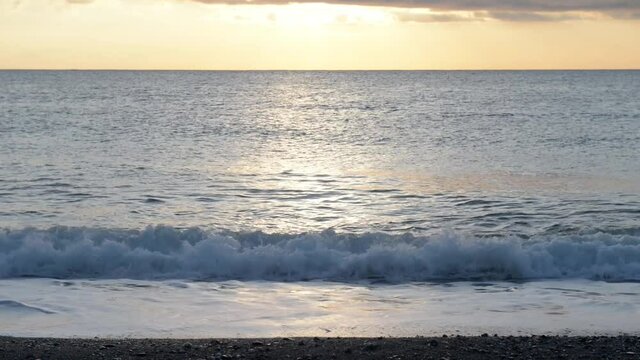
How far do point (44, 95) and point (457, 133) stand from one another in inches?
1634

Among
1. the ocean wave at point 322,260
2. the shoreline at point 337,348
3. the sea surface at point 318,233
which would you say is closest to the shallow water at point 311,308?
the sea surface at point 318,233

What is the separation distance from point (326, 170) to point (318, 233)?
10436 millimetres

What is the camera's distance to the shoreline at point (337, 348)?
29.4 feet

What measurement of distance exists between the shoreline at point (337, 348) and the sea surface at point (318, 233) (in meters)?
0.51

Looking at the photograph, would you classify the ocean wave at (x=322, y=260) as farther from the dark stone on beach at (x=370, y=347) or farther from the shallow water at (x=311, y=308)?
the dark stone on beach at (x=370, y=347)

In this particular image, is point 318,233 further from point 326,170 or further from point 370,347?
point 326,170

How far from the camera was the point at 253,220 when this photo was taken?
18.5 m

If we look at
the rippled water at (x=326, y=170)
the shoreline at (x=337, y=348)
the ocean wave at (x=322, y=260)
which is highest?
the rippled water at (x=326, y=170)

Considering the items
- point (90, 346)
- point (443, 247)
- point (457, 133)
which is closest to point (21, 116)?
point (457, 133)

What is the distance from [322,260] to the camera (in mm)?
14430

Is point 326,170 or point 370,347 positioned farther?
point 326,170

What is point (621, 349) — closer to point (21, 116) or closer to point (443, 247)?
point (443, 247)

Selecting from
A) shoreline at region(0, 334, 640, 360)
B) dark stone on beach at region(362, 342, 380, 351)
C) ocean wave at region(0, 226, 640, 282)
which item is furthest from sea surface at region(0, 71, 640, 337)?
dark stone on beach at region(362, 342, 380, 351)

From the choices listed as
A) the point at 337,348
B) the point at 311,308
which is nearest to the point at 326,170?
the point at 311,308
